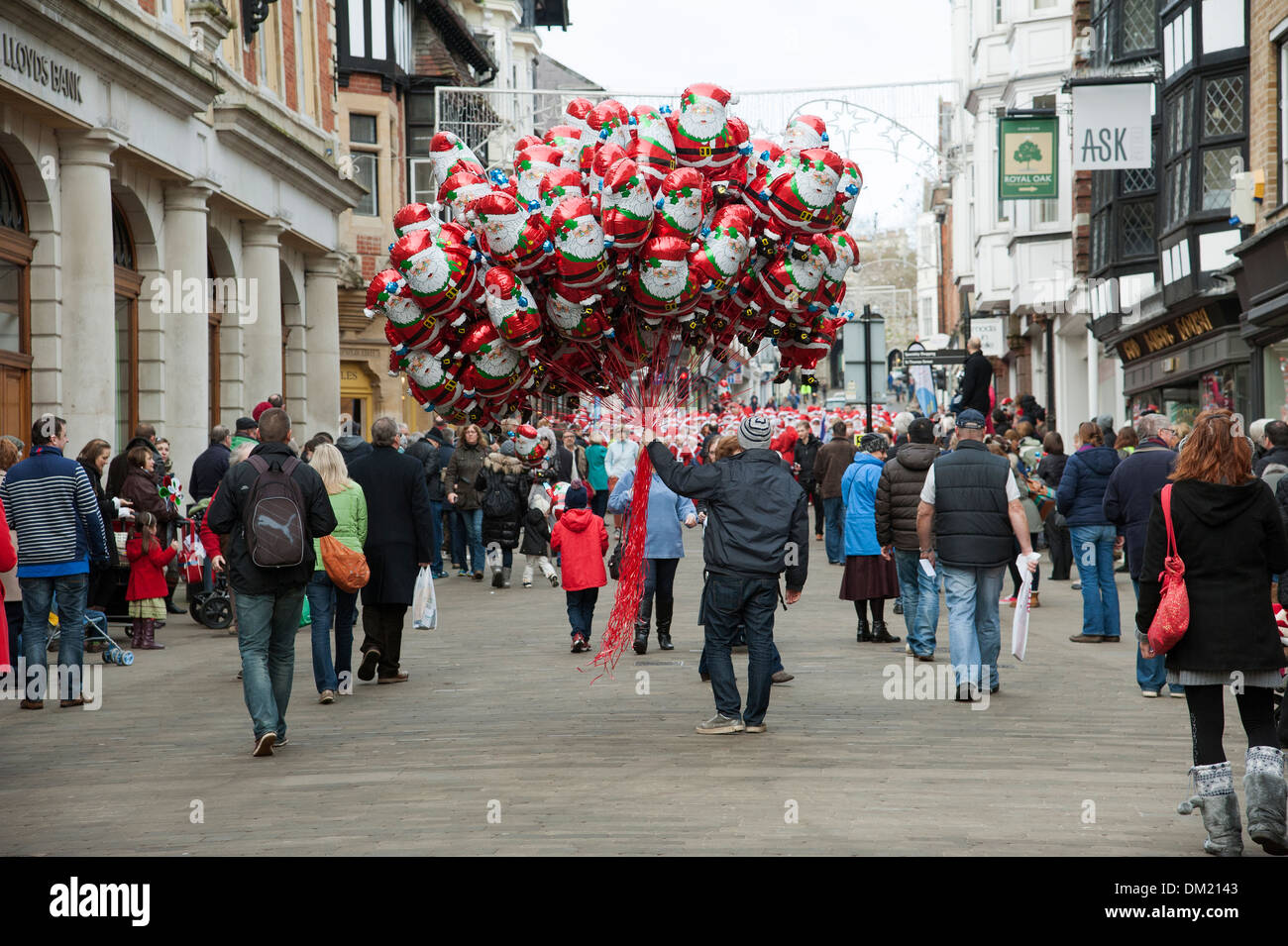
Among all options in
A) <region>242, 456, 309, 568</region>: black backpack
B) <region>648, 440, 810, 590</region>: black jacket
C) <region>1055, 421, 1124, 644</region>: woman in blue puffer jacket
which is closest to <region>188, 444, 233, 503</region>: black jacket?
<region>242, 456, 309, 568</region>: black backpack

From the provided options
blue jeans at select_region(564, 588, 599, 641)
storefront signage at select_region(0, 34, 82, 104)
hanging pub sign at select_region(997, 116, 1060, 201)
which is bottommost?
blue jeans at select_region(564, 588, 599, 641)

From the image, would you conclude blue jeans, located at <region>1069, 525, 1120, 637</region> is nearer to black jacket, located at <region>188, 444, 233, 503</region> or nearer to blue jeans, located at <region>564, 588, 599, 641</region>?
blue jeans, located at <region>564, 588, 599, 641</region>

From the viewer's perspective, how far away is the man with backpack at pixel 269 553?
9.31 m

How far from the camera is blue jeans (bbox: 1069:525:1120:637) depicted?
13711 mm

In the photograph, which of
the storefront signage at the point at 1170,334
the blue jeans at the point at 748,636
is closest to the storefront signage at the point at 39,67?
the blue jeans at the point at 748,636

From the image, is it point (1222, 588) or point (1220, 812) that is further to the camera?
point (1222, 588)

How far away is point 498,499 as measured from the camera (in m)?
19.8

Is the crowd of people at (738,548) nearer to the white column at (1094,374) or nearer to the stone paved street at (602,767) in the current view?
the stone paved street at (602,767)

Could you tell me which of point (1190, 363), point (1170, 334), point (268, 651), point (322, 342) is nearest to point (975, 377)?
point (1190, 363)

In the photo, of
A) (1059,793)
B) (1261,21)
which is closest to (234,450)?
(1059,793)

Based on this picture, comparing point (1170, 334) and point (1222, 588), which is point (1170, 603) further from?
point (1170, 334)

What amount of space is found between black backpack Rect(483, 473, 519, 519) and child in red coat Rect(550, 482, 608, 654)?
20.1ft

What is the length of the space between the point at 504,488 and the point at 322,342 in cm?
1192
